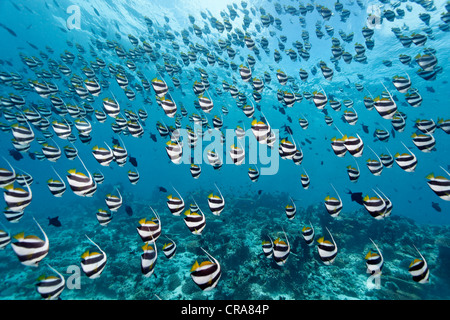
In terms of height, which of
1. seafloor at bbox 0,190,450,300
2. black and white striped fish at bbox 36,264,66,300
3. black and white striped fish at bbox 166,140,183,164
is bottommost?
seafloor at bbox 0,190,450,300

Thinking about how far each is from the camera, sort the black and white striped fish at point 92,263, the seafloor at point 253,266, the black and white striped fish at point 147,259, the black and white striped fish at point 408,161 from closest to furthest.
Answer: the black and white striped fish at point 92,263, the black and white striped fish at point 147,259, the black and white striped fish at point 408,161, the seafloor at point 253,266

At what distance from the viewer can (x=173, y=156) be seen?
6180 millimetres

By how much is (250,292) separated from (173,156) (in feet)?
22.4

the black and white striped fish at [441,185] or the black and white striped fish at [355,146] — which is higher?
the black and white striped fish at [355,146]

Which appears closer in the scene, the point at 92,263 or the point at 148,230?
the point at 92,263

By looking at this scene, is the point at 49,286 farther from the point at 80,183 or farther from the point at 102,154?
the point at 102,154

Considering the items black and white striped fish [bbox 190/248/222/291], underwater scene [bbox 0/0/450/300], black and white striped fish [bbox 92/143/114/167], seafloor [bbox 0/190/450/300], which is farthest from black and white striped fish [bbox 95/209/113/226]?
seafloor [bbox 0/190/450/300]

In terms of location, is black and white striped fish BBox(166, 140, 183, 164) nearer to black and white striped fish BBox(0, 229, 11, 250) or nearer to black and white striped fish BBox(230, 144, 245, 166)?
black and white striped fish BBox(230, 144, 245, 166)

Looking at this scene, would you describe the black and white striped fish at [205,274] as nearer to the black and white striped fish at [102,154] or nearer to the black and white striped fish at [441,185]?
the black and white striped fish at [102,154]

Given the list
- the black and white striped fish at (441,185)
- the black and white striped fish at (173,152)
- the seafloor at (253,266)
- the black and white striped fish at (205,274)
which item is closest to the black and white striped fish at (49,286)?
the black and white striped fish at (205,274)

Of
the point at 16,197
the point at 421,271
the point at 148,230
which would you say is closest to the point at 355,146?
the point at 421,271

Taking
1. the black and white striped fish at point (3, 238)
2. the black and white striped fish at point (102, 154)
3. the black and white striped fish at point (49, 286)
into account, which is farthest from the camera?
the black and white striped fish at point (102, 154)
